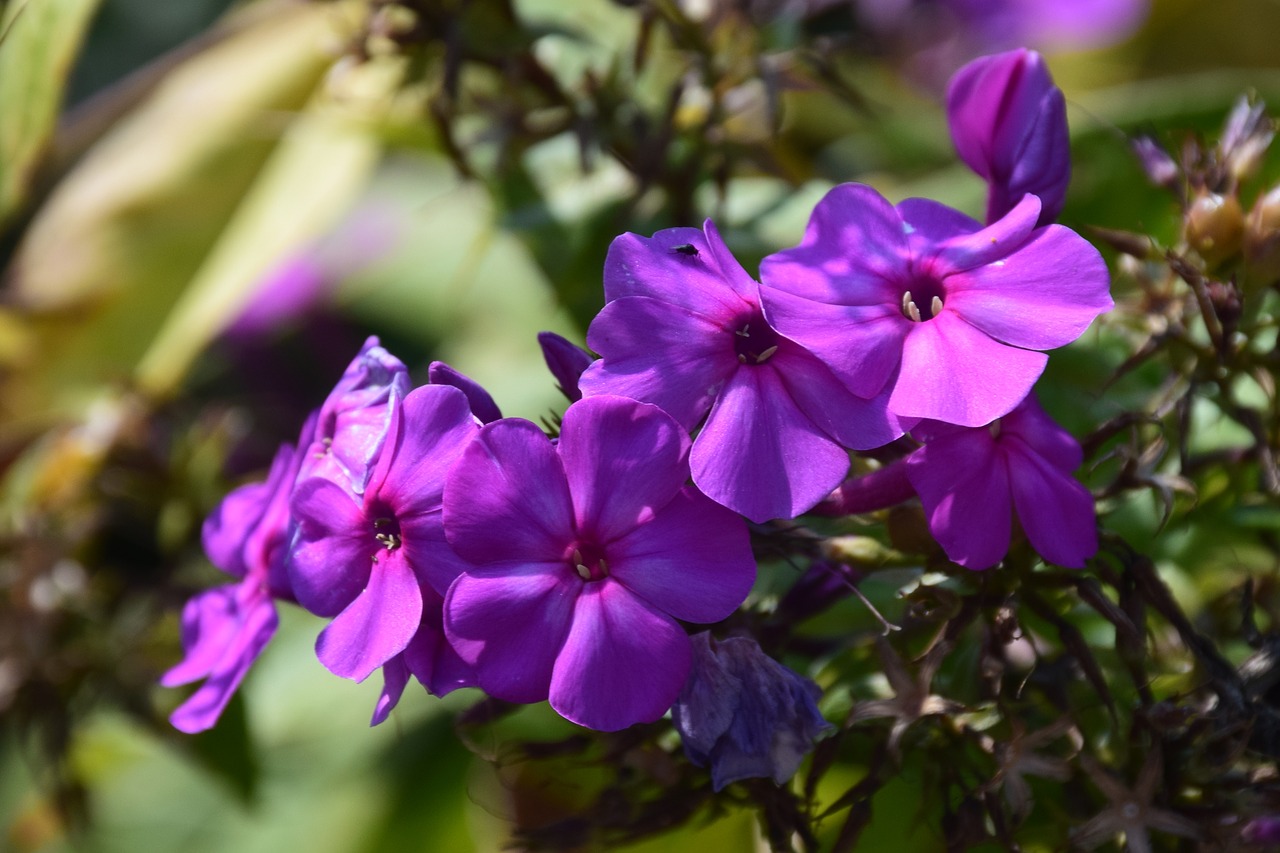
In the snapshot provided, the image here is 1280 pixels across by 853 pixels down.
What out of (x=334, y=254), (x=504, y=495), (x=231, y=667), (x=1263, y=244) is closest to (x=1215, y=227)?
(x=1263, y=244)

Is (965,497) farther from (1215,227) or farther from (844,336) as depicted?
(1215,227)

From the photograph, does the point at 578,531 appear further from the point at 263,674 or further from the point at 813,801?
the point at 263,674

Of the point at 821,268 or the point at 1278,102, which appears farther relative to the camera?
the point at 1278,102

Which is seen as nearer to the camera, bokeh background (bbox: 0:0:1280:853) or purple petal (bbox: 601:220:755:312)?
purple petal (bbox: 601:220:755:312)

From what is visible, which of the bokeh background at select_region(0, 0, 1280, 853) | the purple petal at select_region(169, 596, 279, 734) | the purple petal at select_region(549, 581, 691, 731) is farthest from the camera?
the bokeh background at select_region(0, 0, 1280, 853)

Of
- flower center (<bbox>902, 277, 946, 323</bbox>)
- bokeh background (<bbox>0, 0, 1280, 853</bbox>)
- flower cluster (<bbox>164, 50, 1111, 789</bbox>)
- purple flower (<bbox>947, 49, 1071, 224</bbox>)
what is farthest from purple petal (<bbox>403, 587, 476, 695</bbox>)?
purple flower (<bbox>947, 49, 1071, 224</bbox>)

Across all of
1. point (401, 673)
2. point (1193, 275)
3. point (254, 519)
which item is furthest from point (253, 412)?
point (1193, 275)

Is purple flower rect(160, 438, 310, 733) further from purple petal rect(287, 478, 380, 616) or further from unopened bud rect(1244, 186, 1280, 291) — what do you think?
unopened bud rect(1244, 186, 1280, 291)

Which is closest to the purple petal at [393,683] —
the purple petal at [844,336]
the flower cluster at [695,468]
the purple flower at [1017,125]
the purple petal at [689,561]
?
the flower cluster at [695,468]
